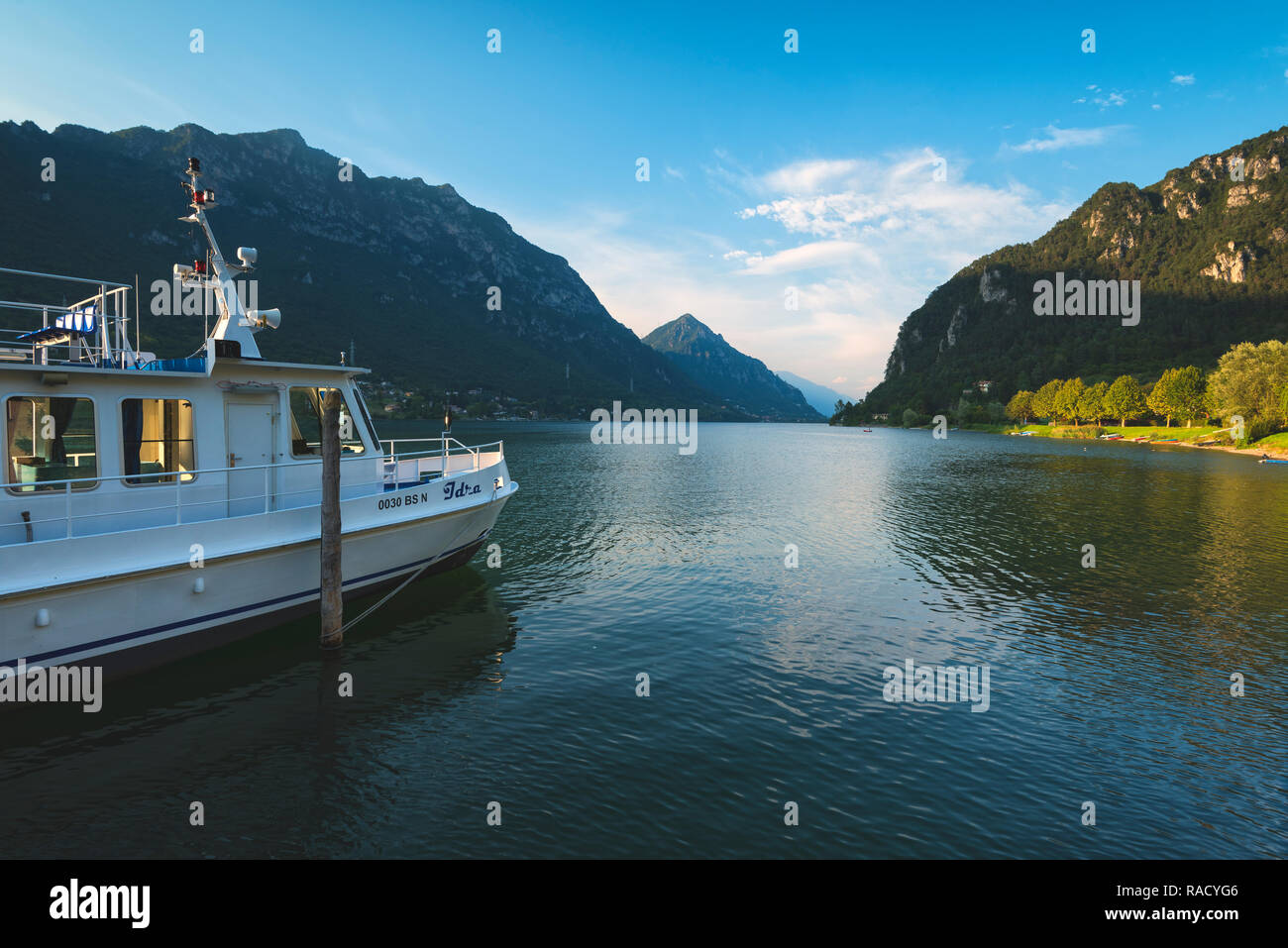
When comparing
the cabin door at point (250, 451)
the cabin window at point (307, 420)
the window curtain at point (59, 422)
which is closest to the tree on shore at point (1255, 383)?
the cabin window at point (307, 420)

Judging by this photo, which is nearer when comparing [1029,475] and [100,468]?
[100,468]

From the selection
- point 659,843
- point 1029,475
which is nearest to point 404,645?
point 659,843

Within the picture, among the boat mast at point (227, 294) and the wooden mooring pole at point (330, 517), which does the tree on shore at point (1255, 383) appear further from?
the boat mast at point (227, 294)

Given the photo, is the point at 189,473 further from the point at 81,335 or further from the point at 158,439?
the point at 81,335

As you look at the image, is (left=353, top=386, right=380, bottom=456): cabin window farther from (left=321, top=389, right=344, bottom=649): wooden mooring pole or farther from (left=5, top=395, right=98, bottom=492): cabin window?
(left=5, top=395, right=98, bottom=492): cabin window

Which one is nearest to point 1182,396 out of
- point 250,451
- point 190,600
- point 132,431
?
point 250,451

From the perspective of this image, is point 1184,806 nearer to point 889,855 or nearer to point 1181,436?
point 889,855

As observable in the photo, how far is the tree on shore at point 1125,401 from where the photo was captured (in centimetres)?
11925

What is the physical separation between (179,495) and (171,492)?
51cm

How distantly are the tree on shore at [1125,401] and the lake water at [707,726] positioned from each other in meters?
123

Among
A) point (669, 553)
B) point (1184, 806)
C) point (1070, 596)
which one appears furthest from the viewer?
point (669, 553)

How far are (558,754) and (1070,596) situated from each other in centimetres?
1781

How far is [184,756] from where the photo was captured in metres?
9.31
